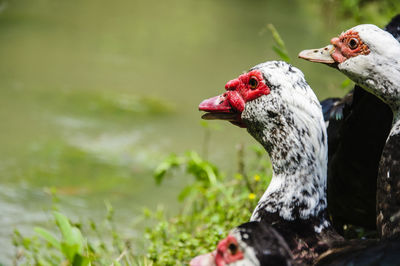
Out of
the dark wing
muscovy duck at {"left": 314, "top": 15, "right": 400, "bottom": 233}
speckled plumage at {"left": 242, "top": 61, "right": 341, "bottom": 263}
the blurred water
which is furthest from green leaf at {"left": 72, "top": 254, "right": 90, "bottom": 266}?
the blurred water

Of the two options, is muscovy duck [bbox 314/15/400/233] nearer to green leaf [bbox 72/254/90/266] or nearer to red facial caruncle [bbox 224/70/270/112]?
red facial caruncle [bbox 224/70/270/112]

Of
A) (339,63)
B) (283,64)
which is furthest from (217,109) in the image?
(339,63)

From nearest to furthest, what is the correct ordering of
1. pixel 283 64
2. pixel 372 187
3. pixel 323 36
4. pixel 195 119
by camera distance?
pixel 283 64 < pixel 372 187 < pixel 195 119 < pixel 323 36

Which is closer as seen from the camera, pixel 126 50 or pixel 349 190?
pixel 349 190

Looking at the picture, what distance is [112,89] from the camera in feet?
23.2

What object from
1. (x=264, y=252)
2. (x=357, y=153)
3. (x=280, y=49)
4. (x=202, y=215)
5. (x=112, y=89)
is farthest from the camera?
(x=112, y=89)

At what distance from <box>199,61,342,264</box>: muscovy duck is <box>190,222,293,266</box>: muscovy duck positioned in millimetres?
316

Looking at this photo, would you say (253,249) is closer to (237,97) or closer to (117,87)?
(237,97)

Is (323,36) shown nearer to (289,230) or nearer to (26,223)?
(26,223)

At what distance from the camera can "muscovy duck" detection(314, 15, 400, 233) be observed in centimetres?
268

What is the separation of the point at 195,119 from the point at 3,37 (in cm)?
373

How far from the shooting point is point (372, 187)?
109 inches

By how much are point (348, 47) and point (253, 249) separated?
111 centimetres

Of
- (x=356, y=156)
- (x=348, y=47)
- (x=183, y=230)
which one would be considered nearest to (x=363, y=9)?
(x=183, y=230)
